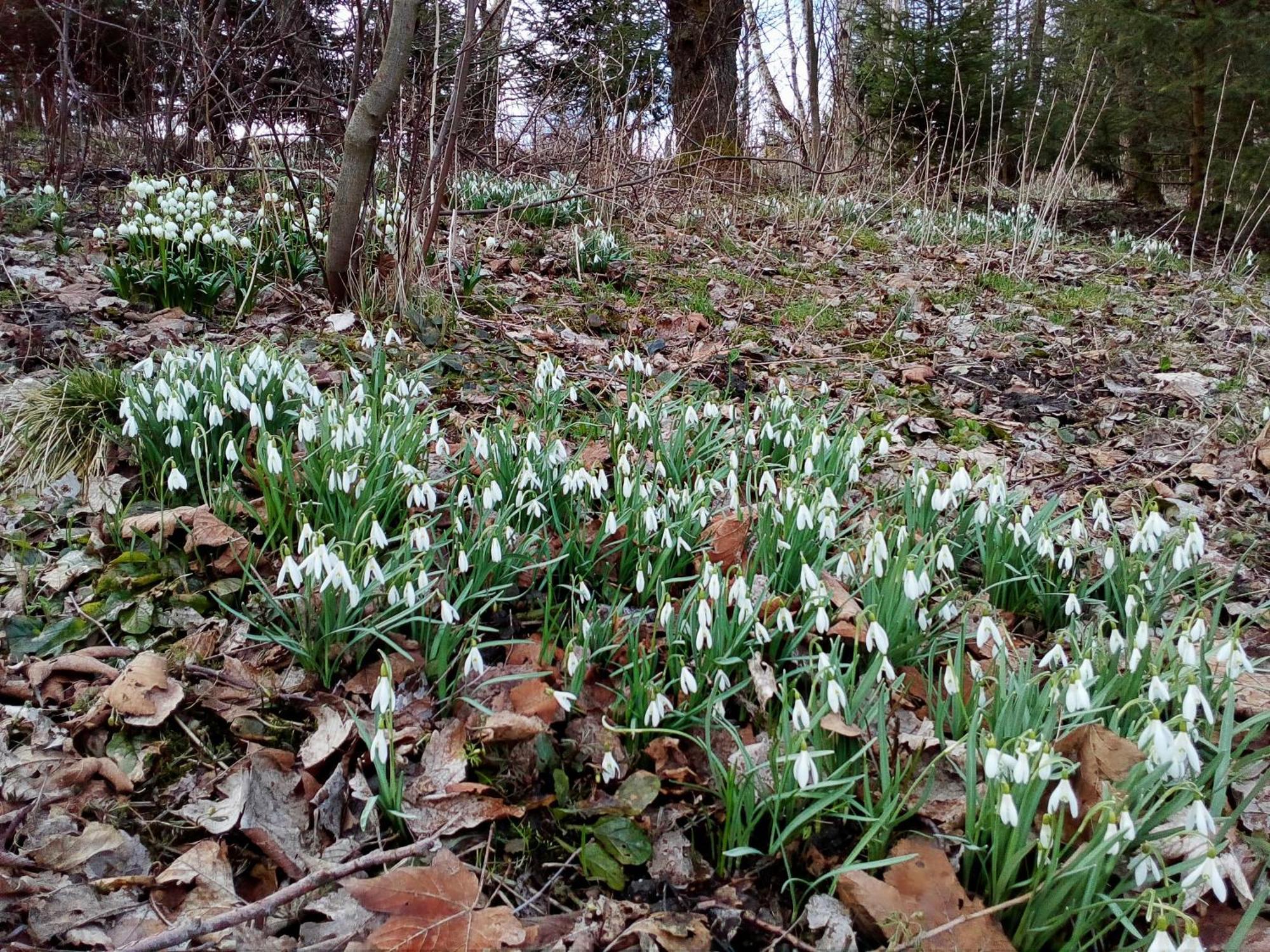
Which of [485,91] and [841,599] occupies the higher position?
[485,91]

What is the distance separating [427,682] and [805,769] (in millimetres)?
947

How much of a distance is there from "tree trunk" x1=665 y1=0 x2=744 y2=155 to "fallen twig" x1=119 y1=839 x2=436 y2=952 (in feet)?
27.3

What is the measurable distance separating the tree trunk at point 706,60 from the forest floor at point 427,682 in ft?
15.8

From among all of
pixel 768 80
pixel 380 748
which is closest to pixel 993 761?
pixel 380 748

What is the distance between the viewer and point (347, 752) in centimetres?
173

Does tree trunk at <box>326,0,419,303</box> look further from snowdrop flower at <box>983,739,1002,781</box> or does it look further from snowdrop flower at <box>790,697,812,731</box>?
snowdrop flower at <box>983,739,1002,781</box>

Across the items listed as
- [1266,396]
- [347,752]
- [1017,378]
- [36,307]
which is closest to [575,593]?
[347,752]

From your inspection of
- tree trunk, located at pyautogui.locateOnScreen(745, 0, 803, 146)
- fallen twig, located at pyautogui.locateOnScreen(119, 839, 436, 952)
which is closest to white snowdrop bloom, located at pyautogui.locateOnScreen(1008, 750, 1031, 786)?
fallen twig, located at pyautogui.locateOnScreen(119, 839, 436, 952)

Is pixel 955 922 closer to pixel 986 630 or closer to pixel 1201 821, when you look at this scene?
pixel 1201 821

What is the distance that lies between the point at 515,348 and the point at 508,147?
136 inches

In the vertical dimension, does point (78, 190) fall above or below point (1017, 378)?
above

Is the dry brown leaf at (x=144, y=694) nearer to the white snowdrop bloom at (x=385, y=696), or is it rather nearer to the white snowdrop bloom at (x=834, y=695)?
the white snowdrop bloom at (x=385, y=696)

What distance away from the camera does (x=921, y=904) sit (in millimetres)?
1383

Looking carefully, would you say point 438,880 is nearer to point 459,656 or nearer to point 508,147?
point 459,656
